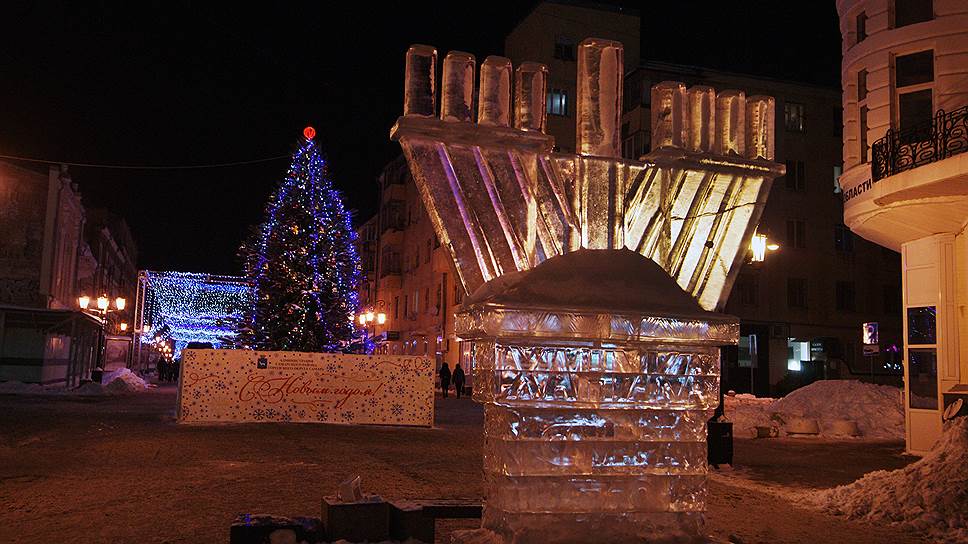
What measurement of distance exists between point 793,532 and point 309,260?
20.8 meters

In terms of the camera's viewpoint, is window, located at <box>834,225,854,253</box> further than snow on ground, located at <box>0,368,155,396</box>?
Yes

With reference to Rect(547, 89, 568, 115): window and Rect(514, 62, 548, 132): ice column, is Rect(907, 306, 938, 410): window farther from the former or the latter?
Rect(547, 89, 568, 115): window

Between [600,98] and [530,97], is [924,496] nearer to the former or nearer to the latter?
[600,98]

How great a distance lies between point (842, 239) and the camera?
137ft

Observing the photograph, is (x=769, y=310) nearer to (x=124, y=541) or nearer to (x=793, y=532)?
(x=793, y=532)

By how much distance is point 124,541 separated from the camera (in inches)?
290

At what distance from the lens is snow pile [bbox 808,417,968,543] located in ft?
28.6

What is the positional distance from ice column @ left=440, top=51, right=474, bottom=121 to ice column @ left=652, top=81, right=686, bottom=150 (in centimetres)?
120

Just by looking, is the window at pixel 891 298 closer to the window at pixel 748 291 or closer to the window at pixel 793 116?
the window at pixel 748 291

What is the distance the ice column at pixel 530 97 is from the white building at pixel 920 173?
11404 millimetres

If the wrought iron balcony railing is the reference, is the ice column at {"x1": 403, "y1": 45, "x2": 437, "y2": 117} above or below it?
below

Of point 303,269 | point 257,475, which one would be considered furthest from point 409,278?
point 257,475

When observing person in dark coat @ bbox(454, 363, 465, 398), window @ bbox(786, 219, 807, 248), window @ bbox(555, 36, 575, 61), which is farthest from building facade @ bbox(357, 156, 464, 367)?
window @ bbox(786, 219, 807, 248)

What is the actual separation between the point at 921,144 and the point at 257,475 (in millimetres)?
12568
